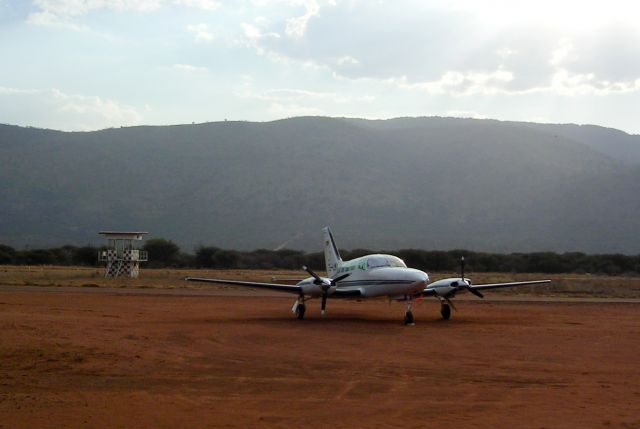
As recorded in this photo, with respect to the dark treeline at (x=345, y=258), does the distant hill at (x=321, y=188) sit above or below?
above

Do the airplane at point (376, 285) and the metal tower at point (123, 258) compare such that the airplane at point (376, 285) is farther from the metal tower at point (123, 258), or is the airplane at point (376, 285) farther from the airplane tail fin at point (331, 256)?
the metal tower at point (123, 258)

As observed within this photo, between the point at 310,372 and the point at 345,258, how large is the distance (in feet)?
217

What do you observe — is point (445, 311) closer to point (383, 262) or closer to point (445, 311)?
point (445, 311)

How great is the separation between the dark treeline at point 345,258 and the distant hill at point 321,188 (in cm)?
1668

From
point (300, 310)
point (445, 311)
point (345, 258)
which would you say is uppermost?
point (345, 258)

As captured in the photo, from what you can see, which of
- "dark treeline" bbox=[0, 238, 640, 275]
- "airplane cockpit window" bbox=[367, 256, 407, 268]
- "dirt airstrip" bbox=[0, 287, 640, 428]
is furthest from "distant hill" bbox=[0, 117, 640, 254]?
"dirt airstrip" bbox=[0, 287, 640, 428]

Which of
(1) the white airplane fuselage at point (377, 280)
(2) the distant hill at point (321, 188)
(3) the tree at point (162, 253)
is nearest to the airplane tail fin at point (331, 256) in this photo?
(1) the white airplane fuselage at point (377, 280)

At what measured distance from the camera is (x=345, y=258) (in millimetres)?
81500

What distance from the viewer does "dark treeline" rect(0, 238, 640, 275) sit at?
86312 mm

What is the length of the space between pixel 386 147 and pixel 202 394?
450ft

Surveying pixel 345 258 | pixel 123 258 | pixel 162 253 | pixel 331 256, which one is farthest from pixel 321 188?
pixel 331 256

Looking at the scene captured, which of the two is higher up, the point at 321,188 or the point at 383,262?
the point at 321,188

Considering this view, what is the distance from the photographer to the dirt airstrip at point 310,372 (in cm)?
1126

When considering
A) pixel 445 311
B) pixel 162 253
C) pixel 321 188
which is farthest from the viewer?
pixel 321 188
